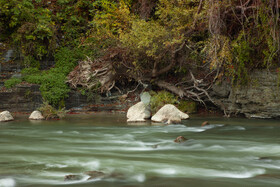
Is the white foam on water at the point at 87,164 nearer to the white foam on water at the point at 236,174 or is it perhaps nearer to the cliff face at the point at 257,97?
the white foam on water at the point at 236,174

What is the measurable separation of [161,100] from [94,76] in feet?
11.4

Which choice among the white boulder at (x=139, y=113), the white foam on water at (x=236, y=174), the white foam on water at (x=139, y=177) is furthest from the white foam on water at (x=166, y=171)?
the white boulder at (x=139, y=113)

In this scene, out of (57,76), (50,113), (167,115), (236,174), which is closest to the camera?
(236,174)

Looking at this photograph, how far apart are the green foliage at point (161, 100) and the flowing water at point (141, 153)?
2.06 m

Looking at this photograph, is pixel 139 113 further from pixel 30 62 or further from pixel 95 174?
pixel 95 174

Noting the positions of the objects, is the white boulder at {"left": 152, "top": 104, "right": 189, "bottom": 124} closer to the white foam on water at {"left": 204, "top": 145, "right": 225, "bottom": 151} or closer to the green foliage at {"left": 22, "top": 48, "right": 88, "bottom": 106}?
the white foam on water at {"left": 204, "top": 145, "right": 225, "bottom": 151}

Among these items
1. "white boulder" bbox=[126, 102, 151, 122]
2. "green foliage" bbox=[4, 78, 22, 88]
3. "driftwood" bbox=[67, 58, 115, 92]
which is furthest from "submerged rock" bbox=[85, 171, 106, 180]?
"green foliage" bbox=[4, 78, 22, 88]

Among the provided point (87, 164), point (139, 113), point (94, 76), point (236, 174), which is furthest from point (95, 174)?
point (94, 76)

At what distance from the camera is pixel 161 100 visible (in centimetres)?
1318

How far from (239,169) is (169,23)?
27.5 ft

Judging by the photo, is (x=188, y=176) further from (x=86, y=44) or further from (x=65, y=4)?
(x=65, y=4)

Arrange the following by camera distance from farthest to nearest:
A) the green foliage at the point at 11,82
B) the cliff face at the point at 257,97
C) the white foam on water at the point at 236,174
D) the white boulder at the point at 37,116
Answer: the green foliage at the point at 11,82, the white boulder at the point at 37,116, the cliff face at the point at 257,97, the white foam on water at the point at 236,174

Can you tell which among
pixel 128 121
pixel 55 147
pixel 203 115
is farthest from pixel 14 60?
pixel 55 147

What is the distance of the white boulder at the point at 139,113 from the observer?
11898mm
